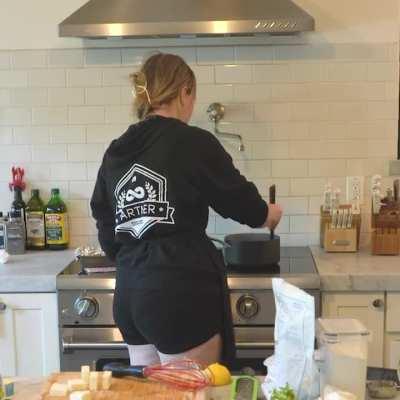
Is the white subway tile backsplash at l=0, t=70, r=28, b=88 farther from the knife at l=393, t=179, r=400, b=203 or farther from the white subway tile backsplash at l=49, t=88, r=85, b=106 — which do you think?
the knife at l=393, t=179, r=400, b=203

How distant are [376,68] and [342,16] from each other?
28 centimetres

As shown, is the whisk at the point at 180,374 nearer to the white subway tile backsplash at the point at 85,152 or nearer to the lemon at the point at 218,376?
the lemon at the point at 218,376

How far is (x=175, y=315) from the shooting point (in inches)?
69.8

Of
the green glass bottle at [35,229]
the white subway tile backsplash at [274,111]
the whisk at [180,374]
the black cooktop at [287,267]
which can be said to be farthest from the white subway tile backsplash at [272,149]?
the whisk at [180,374]

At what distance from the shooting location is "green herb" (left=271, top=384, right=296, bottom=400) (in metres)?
1.17

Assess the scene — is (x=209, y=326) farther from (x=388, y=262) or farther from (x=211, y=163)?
(x=388, y=262)

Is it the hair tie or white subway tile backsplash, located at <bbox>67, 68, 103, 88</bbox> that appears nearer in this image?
the hair tie

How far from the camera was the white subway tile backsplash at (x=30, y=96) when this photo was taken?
9.61ft

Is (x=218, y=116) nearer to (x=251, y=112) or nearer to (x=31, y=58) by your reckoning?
(x=251, y=112)

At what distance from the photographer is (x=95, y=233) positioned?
2.99m

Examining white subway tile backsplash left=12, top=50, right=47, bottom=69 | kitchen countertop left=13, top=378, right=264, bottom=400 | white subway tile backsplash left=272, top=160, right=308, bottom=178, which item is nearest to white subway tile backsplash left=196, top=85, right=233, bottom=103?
white subway tile backsplash left=272, top=160, right=308, bottom=178

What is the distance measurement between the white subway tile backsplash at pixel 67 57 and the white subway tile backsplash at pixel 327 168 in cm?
117

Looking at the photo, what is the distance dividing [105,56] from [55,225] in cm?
81

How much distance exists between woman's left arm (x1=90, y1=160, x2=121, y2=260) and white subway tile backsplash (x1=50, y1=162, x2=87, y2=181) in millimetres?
932
